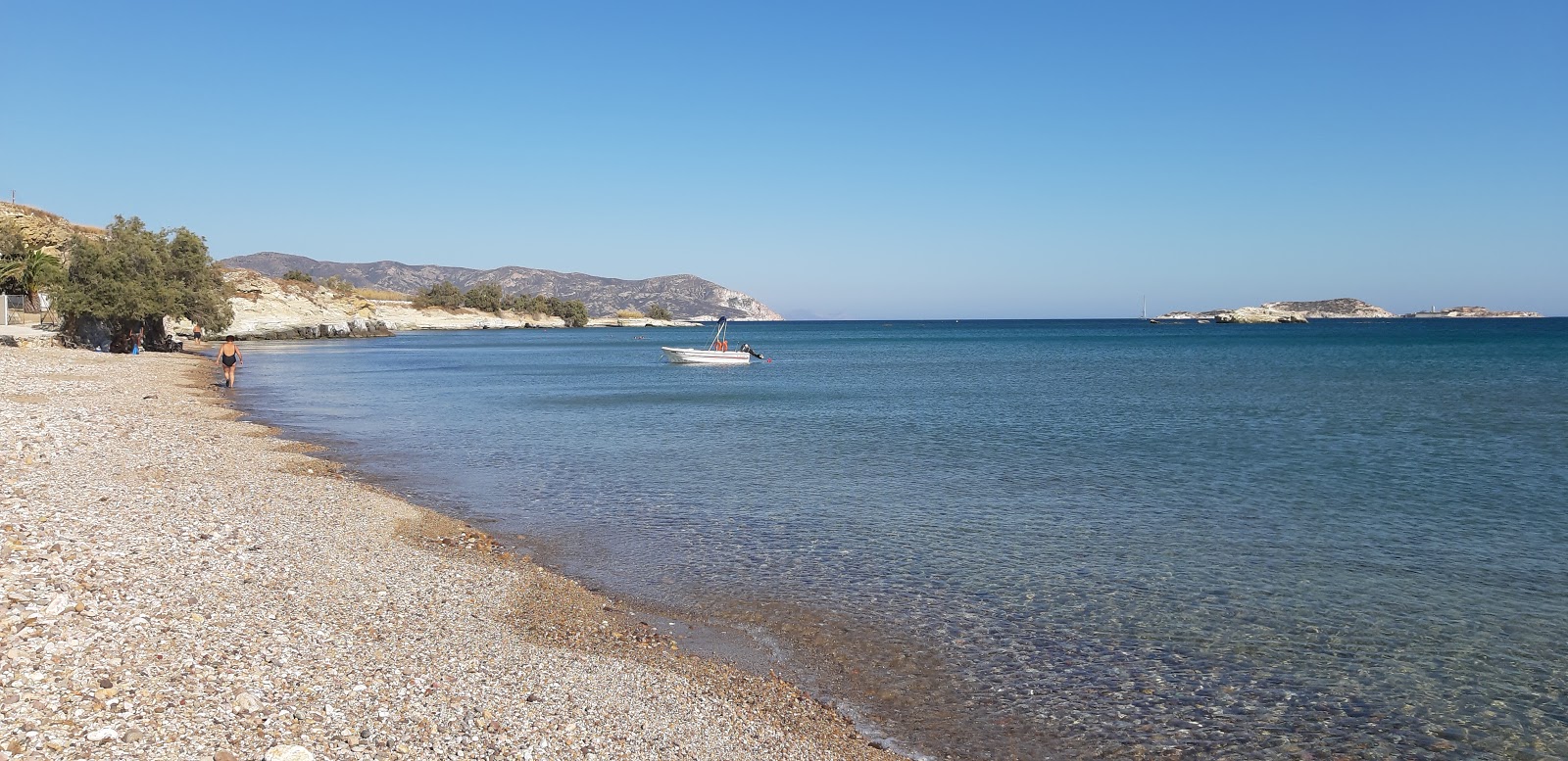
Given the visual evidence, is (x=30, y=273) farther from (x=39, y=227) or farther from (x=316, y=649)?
(x=316, y=649)

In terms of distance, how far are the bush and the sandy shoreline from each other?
41882 mm

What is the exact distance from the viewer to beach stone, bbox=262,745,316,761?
5824 millimetres

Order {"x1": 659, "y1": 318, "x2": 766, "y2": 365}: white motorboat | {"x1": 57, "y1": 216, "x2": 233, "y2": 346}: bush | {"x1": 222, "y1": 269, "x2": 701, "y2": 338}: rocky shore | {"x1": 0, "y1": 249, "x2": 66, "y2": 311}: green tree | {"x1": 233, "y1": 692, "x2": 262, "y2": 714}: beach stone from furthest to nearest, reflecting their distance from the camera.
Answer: {"x1": 222, "y1": 269, "x2": 701, "y2": 338}: rocky shore < {"x1": 659, "y1": 318, "x2": 766, "y2": 365}: white motorboat < {"x1": 0, "y1": 249, "x2": 66, "y2": 311}: green tree < {"x1": 57, "y1": 216, "x2": 233, "y2": 346}: bush < {"x1": 233, "y1": 692, "x2": 262, "y2": 714}: beach stone

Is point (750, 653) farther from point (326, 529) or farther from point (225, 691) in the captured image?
point (326, 529)

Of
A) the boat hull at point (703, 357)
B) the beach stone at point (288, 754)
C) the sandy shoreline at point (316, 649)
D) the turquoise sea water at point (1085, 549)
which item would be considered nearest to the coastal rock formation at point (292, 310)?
the boat hull at point (703, 357)

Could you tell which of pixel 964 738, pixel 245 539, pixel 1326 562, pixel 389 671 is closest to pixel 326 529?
pixel 245 539

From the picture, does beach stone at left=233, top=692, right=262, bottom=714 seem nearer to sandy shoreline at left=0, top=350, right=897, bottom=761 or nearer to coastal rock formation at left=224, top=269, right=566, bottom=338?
sandy shoreline at left=0, top=350, right=897, bottom=761

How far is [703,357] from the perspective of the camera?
68.0 meters

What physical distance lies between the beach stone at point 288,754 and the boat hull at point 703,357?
6191cm

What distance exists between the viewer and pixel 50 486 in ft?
44.0

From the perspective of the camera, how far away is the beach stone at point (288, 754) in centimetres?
582

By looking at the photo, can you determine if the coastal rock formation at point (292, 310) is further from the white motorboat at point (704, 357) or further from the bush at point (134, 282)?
the white motorboat at point (704, 357)

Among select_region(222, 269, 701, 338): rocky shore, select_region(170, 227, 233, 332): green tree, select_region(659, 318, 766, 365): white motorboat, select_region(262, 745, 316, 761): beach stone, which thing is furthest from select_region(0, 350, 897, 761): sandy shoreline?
select_region(222, 269, 701, 338): rocky shore

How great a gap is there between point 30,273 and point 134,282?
19.3m
